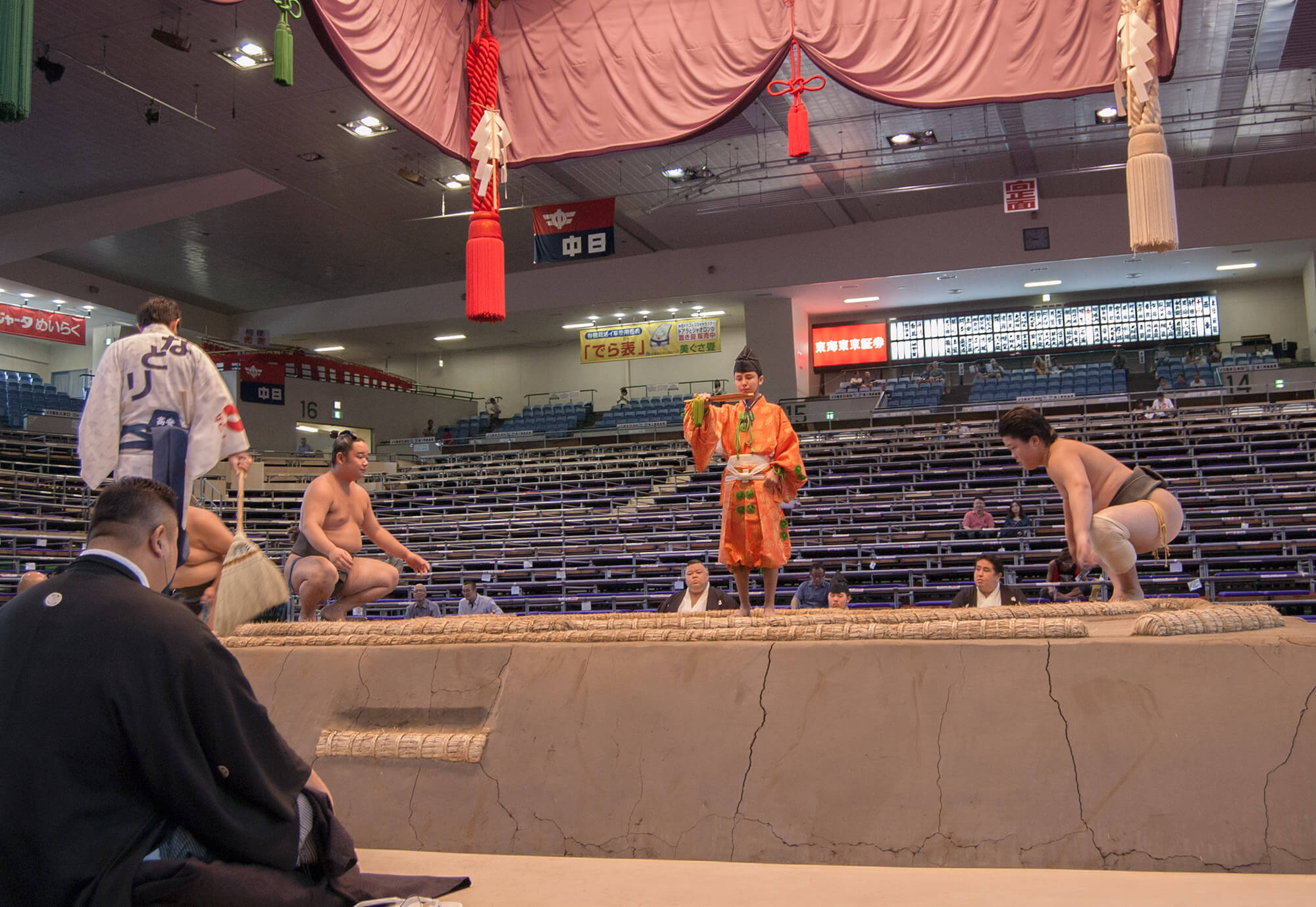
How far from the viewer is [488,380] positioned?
58.4 feet

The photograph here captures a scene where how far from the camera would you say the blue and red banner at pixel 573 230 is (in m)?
9.23

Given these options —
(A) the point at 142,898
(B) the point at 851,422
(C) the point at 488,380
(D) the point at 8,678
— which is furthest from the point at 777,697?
(C) the point at 488,380

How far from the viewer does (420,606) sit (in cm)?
628

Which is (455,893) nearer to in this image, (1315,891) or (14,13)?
(1315,891)

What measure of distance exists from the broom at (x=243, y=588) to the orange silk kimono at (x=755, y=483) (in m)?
1.43

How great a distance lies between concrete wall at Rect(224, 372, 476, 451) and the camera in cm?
1452

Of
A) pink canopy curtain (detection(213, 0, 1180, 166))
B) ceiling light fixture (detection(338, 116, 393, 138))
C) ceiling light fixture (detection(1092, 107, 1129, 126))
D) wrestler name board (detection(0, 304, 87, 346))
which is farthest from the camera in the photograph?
wrestler name board (detection(0, 304, 87, 346))

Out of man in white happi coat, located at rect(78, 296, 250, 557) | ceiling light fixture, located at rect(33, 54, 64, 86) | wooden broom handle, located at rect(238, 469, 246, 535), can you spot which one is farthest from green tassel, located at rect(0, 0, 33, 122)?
ceiling light fixture, located at rect(33, 54, 64, 86)

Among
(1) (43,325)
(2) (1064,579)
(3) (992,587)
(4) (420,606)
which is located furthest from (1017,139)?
(1) (43,325)

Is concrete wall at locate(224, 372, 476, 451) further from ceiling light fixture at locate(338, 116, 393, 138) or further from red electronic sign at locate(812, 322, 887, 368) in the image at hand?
red electronic sign at locate(812, 322, 887, 368)

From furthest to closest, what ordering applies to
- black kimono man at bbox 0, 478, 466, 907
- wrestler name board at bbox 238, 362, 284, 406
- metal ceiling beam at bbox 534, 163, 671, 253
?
wrestler name board at bbox 238, 362, 284, 406, metal ceiling beam at bbox 534, 163, 671, 253, black kimono man at bbox 0, 478, 466, 907

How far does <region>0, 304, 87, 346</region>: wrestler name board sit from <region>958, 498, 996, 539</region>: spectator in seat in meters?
12.4

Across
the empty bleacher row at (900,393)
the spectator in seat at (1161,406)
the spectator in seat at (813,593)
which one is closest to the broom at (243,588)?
the spectator in seat at (813,593)

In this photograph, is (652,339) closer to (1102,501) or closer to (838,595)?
(838,595)
